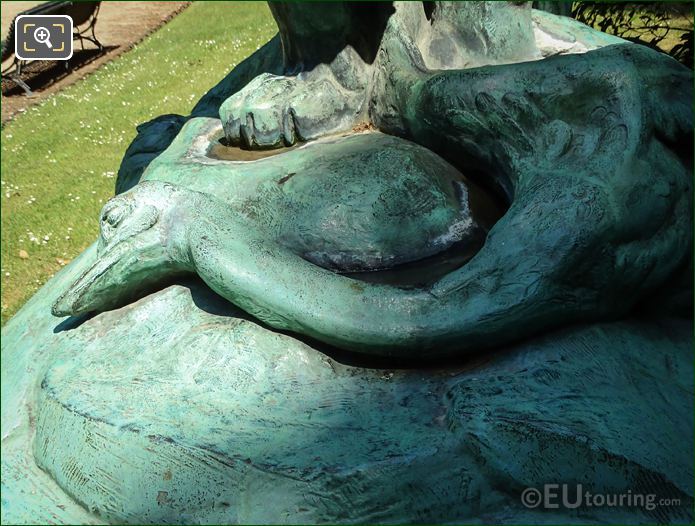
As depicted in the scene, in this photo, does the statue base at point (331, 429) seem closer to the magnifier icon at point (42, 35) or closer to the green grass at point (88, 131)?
the magnifier icon at point (42, 35)

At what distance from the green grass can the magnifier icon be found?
1.60 meters

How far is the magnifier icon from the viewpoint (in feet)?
9.93

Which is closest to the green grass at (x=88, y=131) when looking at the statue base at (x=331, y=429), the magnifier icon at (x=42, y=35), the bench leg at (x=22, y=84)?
the bench leg at (x=22, y=84)

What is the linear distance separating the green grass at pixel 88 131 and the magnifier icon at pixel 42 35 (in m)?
1.60

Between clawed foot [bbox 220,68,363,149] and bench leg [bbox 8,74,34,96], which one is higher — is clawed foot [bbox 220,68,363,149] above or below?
above

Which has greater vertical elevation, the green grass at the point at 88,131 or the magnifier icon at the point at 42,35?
the magnifier icon at the point at 42,35

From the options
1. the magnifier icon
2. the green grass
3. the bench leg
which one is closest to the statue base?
the magnifier icon

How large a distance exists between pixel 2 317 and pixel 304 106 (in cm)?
248

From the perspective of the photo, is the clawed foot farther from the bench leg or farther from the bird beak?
the bench leg

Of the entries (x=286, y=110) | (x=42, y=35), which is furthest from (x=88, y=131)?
(x=286, y=110)

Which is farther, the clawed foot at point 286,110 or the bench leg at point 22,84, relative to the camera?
the bench leg at point 22,84

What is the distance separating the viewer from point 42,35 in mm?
3088

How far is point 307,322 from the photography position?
1.71 m

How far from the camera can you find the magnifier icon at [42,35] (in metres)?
3.03
